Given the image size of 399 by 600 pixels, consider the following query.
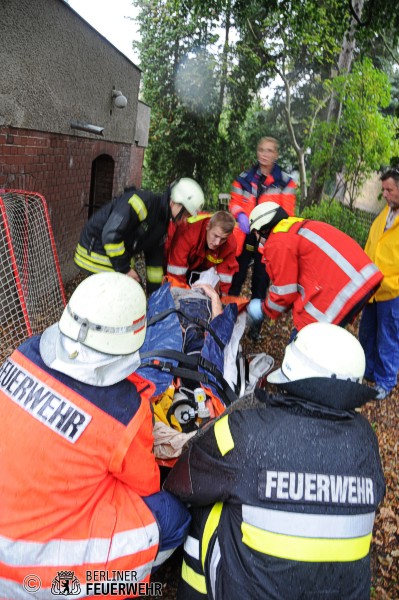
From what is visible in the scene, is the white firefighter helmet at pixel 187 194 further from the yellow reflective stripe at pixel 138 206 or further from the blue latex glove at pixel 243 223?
the blue latex glove at pixel 243 223

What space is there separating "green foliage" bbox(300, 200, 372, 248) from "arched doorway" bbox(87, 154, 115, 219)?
16.4ft

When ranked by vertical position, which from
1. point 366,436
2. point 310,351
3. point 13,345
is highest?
point 310,351

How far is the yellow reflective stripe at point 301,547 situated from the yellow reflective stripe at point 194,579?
415mm

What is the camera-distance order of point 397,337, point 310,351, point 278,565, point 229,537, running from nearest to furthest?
point 278,565 < point 229,537 < point 310,351 < point 397,337

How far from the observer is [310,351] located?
1770 mm

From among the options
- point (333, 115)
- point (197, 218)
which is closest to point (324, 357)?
point (197, 218)

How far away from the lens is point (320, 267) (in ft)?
10.8

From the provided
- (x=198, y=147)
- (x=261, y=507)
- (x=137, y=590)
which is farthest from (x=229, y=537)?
(x=198, y=147)

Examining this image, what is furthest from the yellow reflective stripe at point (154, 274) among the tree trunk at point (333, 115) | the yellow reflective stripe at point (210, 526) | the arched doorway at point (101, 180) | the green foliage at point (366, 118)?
the tree trunk at point (333, 115)

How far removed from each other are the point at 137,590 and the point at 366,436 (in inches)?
41.8

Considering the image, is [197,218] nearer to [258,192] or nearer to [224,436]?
[258,192]

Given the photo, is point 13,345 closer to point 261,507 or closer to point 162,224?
point 162,224

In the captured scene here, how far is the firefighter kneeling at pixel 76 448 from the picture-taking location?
1.55m

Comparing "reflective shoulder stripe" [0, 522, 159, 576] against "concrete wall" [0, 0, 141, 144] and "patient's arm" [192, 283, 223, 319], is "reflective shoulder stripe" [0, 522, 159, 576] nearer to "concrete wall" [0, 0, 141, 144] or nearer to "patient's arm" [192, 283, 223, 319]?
"patient's arm" [192, 283, 223, 319]
